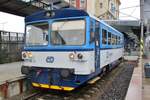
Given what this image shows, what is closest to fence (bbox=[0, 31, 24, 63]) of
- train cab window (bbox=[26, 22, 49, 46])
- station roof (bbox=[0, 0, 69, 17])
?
station roof (bbox=[0, 0, 69, 17])

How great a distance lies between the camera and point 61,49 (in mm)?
8648

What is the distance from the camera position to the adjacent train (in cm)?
840

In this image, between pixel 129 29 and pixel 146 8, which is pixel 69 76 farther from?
pixel 129 29

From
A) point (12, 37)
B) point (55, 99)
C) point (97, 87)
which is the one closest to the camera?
point (55, 99)

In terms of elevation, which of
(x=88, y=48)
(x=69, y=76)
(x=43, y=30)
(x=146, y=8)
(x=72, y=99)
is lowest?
(x=72, y=99)

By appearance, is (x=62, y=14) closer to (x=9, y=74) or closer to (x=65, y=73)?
(x=65, y=73)

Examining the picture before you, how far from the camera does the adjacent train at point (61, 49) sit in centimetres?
840

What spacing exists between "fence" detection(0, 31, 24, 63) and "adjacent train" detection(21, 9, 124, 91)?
8771mm

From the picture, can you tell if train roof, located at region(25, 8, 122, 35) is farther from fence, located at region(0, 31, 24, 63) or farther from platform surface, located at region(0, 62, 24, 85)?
fence, located at region(0, 31, 24, 63)

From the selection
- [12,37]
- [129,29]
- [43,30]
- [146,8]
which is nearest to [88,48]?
[43,30]

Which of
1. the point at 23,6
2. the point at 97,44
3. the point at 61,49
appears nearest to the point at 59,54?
the point at 61,49

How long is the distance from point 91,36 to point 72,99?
2.21 meters

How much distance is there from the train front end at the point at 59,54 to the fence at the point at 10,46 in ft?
28.8

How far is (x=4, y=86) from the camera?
8742 mm
